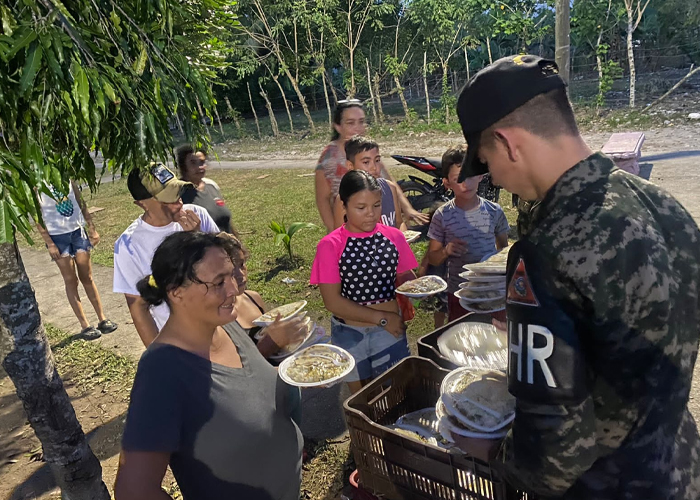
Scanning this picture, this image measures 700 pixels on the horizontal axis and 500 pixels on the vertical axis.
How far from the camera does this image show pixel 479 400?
1.82 meters

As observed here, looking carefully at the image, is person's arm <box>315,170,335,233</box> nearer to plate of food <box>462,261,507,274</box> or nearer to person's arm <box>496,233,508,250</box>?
person's arm <box>496,233,508,250</box>

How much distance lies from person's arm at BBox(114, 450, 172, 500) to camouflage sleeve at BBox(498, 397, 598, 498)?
1.20m

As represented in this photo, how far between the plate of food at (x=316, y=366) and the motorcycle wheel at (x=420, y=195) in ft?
18.8

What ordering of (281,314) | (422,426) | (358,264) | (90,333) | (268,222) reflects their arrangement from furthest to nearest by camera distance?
(268,222)
(90,333)
(358,264)
(281,314)
(422,426)

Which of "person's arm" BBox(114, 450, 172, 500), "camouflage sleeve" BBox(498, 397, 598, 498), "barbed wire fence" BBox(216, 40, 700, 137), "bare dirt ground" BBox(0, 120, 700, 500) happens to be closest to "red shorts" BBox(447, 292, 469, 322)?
"bare dirt ground" BBox(0, 120, 700, 500)

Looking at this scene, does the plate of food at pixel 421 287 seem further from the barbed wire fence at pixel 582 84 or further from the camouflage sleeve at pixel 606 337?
the barbed wire fence at pixel 582 84

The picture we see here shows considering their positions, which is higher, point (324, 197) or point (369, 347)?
point (324, 197)

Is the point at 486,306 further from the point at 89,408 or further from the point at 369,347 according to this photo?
the point at 89,408

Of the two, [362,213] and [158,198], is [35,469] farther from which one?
[362,213]

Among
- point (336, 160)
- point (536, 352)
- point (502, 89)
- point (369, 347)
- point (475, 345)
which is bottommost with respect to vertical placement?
point (369, 347)

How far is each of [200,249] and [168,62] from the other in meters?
0.78

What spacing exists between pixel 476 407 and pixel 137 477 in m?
1.20

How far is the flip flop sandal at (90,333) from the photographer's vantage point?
19.7ft

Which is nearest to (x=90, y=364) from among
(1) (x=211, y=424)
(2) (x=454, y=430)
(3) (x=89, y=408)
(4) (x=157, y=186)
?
(3) (x=89, y=408)
